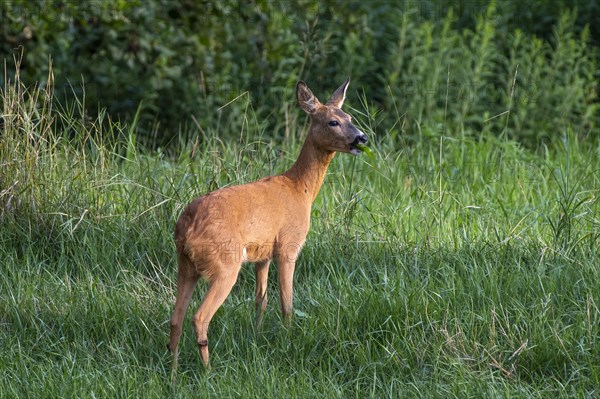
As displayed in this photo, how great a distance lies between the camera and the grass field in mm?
4980

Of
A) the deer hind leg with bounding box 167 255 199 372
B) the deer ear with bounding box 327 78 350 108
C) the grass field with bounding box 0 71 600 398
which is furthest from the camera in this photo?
the deer ear with bounding box 327 78 350 108

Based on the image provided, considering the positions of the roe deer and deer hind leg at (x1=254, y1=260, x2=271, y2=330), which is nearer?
the roe deer

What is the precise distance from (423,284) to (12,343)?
2208 millimetres

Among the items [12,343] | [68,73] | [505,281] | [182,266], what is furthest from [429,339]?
[68,73]

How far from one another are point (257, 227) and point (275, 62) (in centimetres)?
482

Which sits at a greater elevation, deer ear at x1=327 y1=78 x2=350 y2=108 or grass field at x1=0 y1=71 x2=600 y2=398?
deer ear at x1=327 y1=78 x2=350 y2=108

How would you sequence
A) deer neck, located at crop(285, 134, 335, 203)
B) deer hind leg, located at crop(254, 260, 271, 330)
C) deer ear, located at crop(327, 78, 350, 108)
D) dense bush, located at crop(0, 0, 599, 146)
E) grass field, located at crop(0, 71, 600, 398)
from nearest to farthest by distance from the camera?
grass field, located at crop(0, 71, 600, 398) → deer hind leg, located at crop(254, 260, 271, 330) → deer neck, located at crop(285, 134, 335, 203) → deer ear, located at crop(327, 78, 350, 108) → dense bush, located at crop(0, 0, 599, 146)

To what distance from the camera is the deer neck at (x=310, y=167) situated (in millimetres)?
5844

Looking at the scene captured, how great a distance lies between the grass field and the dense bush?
1.67m

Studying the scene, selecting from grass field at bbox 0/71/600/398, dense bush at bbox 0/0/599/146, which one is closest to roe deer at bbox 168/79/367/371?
grass field at bbox 0/71/600/398

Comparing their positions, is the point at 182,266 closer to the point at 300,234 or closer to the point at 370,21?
the point at 300,234

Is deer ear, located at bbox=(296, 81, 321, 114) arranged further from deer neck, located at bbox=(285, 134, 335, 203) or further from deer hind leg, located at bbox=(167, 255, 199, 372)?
deer hind leg, located at bbox=(167, 255, 199, 372)

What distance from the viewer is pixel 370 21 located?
11.3 m

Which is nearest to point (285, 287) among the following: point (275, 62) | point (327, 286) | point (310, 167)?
point (327, 286)
